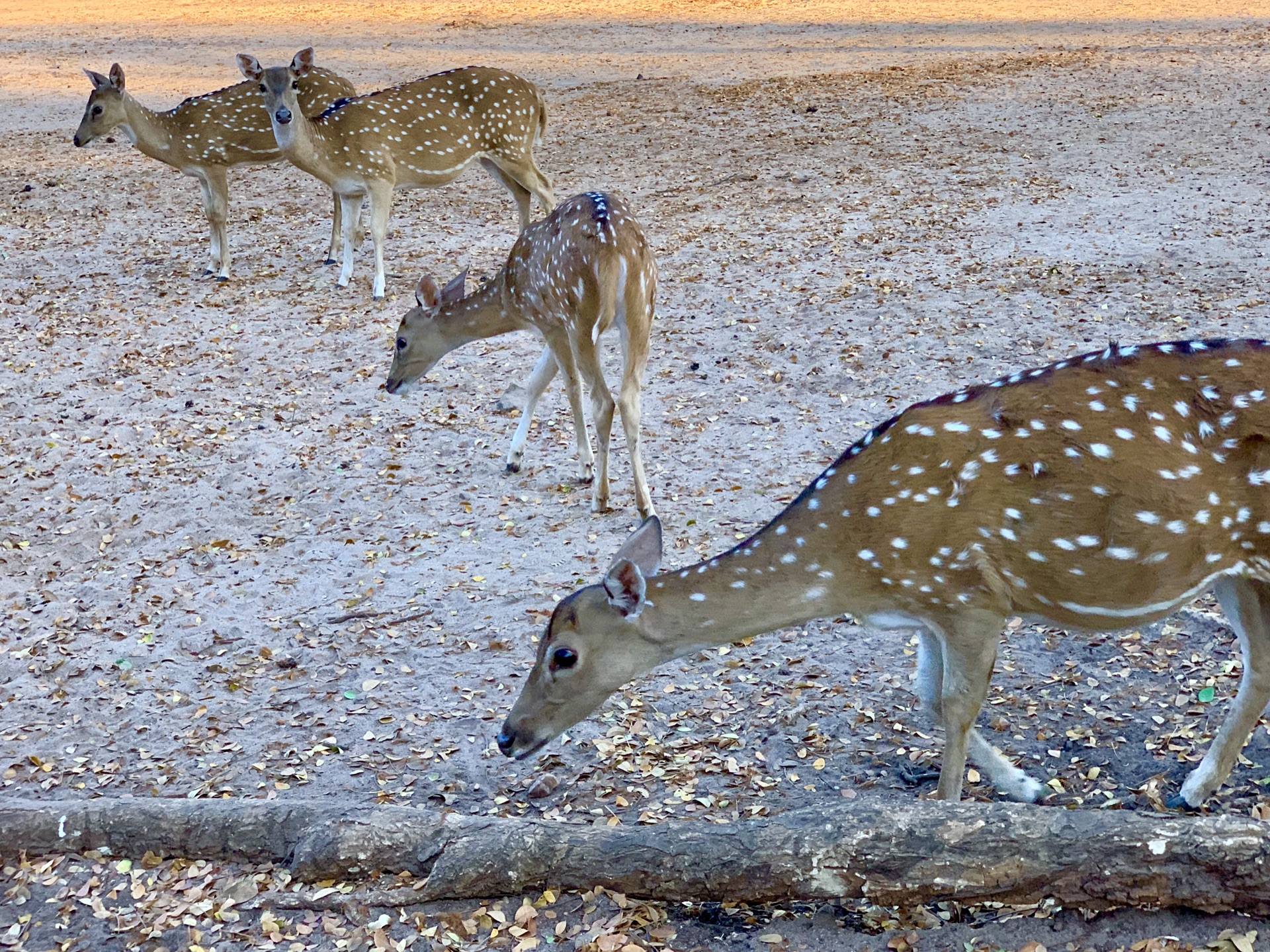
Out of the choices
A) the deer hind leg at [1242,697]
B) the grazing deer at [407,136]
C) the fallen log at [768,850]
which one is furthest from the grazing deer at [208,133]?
the deer hind leg at [1242,697]

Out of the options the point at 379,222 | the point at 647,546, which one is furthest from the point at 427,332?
the point at 647,546

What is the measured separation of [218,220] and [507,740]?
816 cm

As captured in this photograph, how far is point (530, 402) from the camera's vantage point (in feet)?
22.4

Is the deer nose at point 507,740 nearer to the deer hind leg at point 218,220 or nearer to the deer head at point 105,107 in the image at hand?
the deer hind leg at point 218,220

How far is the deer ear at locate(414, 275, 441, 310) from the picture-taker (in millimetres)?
7211

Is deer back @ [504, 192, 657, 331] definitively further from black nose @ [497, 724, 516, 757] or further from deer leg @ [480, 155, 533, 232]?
deer leg @ [480, 155, 533, 232]

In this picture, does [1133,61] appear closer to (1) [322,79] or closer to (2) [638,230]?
(1) [322,79]

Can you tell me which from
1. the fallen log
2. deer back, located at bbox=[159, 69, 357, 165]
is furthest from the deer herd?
deer back, located at bbox=[159, 69, 357, 165]

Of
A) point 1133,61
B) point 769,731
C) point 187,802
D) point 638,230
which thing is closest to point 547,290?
point 638,230

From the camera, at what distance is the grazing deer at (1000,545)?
3361 mm

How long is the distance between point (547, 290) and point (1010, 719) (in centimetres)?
327

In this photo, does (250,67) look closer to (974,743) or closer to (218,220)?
(218,220)

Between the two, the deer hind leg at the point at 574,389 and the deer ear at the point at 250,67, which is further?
the deer ear at the point at 250,67

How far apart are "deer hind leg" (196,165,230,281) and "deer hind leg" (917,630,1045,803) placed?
27.3 ft
